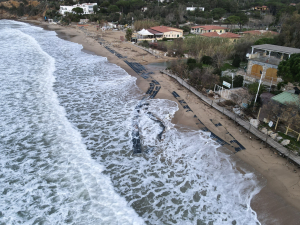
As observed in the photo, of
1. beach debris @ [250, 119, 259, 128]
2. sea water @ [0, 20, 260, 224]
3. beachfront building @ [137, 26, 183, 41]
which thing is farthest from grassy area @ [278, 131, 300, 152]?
beachfront building @ [137, 26, 183, 41]

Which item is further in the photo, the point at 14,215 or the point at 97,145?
the point at 97,145

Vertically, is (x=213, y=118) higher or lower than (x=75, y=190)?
higher

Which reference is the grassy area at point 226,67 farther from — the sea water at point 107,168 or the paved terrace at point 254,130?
the sea water at point 107,168

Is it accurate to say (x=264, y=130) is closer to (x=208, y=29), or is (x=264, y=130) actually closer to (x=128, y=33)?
(x=128, y=33)

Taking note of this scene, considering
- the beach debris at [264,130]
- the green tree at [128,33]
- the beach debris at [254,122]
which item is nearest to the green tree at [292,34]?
the beach debris at [254,122]

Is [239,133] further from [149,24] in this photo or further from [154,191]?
[149,24]

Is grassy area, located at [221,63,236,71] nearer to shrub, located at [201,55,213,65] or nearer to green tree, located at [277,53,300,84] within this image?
shrub, located at [201,55,213,65]

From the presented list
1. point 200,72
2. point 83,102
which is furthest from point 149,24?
point 83,102
